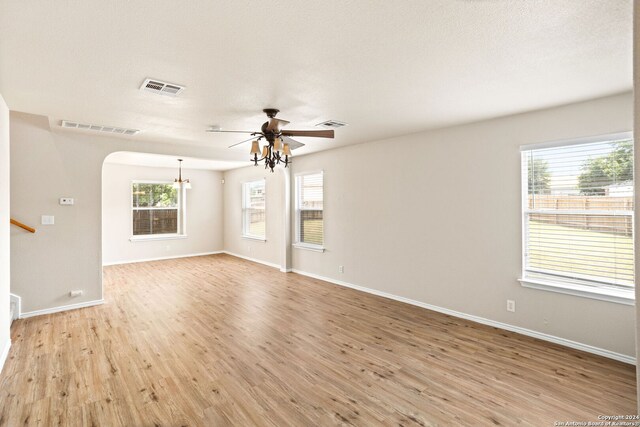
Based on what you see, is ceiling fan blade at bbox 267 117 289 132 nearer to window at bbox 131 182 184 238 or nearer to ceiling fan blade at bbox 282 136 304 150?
ceiling fan blade at bbox 282 136 304 150

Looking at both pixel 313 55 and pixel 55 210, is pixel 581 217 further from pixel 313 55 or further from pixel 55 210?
pixel 55 210

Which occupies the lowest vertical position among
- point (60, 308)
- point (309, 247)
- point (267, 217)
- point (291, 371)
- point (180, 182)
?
point (291, 371)

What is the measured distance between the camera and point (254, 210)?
855 cm

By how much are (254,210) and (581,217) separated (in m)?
6.79

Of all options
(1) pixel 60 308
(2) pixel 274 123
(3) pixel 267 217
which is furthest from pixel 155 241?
(2) pixel 274 123

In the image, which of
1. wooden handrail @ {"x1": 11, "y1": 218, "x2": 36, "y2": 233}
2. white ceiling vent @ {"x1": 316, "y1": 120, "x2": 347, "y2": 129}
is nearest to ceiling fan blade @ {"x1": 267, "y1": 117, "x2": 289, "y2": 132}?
white ceiling vent @ {"x1": 316, "y1": 120, "x2": 347, "y2": 129}

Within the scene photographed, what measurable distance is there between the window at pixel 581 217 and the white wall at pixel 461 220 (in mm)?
132

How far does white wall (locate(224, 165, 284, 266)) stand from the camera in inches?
295

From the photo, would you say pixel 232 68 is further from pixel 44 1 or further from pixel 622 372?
pixel 622 372

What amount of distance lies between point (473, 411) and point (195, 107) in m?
3.70

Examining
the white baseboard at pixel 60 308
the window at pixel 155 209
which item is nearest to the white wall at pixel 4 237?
the white baseboard at pixel 60 308

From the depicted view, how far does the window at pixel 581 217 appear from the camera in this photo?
3123 mm

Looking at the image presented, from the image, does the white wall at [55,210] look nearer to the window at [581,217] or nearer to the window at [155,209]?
the window at [155,209]

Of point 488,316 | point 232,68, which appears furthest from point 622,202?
point 232,68
